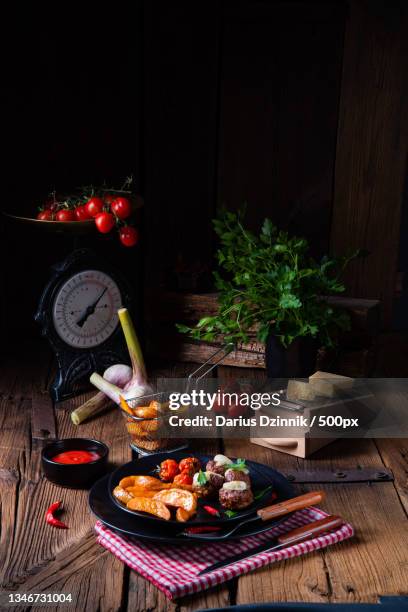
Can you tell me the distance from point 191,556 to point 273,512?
0.18 m

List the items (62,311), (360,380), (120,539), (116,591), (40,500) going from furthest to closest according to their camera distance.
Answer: (360,380) < (62,311) < (40,500) < (120,539) < (116,591)

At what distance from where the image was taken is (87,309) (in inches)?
88.9

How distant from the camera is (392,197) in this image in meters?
2.79

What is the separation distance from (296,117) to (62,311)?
1103 millimetres

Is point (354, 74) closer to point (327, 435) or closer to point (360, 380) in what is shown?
point (360, 380)

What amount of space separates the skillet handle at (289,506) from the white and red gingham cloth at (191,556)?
0.04 m

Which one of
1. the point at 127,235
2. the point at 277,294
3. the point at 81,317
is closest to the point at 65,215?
the point at 127,235

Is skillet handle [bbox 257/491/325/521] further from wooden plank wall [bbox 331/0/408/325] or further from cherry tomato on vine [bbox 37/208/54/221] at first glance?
wooden plank wall [bbox 331/0/408/325]

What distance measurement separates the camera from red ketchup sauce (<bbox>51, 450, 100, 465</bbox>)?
5.90 ft

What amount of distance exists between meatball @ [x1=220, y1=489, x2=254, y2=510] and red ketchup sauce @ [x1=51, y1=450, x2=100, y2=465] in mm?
357

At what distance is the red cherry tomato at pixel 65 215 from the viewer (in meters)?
2.16

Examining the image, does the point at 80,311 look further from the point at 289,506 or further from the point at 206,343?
the point at 289,506

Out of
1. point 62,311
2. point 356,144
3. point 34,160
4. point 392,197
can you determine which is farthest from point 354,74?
point 62,311

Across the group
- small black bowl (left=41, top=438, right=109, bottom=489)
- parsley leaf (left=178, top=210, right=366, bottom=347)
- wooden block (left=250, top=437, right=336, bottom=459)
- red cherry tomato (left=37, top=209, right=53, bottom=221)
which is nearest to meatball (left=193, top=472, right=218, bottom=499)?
small black bowl (left=41, top=438, right=109, bottom=489)
